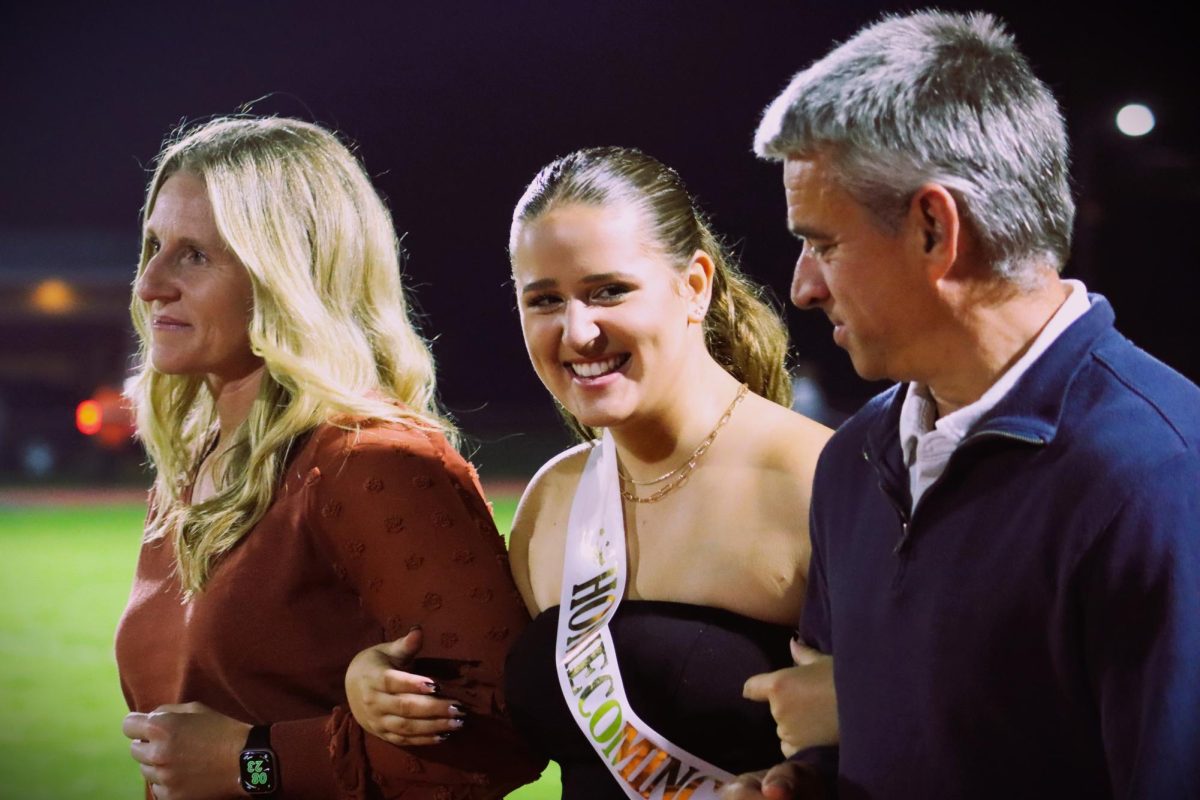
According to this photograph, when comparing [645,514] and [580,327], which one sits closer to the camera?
[580,327]

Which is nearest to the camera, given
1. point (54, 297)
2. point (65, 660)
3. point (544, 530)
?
point (544, 530)

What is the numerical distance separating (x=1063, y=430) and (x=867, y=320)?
0.80 ft

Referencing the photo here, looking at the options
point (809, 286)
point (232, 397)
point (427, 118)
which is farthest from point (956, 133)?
point (427, 118)

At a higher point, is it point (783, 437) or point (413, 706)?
point (783, 437)

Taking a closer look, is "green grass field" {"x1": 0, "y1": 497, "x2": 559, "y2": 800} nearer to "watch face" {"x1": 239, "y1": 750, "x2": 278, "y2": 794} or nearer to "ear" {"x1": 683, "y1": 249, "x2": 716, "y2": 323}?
"watch face" {"x1": 239, "y1": 750, "x2": 278, "y2": 794}

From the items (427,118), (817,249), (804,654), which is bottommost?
(804,654)

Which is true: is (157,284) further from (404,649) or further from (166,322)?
(404,649)

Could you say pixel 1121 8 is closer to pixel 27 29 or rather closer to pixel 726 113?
pixel 726 113

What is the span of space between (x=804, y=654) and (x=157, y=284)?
1252mm

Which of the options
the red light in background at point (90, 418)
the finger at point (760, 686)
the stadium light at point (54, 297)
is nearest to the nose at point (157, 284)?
the finger at point (760, 686)

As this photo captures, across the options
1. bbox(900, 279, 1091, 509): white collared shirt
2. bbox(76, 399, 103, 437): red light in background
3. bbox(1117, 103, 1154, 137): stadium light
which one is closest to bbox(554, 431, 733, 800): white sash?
bbox(900, 279, 1091, 509): white collared shirt

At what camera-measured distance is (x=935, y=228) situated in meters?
1.35

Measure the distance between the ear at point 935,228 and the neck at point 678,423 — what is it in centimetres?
76

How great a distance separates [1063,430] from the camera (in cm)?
124
